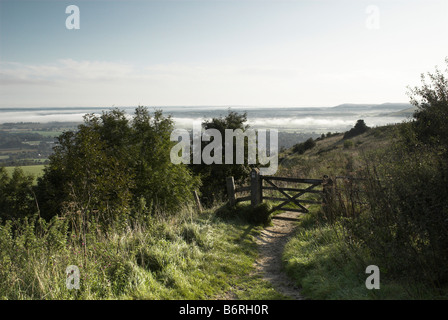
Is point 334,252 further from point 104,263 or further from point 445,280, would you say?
point 104,263

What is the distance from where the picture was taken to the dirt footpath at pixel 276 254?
6.55 meters

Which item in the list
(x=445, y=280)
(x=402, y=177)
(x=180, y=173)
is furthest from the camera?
(x=180, y=173)

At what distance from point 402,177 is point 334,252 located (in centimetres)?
250

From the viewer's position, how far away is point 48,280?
478 cm

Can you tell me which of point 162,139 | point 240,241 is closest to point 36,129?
point 162,139

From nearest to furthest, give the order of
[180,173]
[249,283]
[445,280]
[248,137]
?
[445,280] < [249,283] < [180,173] < [248,137]

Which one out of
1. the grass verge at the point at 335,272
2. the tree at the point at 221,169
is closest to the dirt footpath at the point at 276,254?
the grass verge at the point at 335,272

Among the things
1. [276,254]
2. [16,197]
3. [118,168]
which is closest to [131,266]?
[276,254]

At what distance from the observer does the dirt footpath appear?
21.5ft

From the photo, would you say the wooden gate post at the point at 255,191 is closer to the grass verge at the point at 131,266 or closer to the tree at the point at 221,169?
the grass verge at the point at 131,266

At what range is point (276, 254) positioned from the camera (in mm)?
8828
